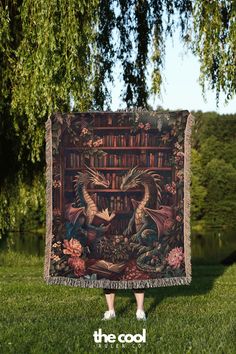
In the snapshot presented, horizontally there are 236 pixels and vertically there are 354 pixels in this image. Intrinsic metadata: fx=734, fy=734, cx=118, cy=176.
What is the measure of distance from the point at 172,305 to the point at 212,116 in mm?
48545

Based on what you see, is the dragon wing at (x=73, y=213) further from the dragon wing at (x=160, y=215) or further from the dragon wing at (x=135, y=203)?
the dragon wing at (x=160, y=215)

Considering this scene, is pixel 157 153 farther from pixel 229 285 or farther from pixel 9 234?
pixel 9 234

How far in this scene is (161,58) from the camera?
509 inches

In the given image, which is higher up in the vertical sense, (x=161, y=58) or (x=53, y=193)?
(x=161, y=58)

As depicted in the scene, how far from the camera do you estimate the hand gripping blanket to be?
26.7 ft

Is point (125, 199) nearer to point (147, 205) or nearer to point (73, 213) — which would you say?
point (147, 205)

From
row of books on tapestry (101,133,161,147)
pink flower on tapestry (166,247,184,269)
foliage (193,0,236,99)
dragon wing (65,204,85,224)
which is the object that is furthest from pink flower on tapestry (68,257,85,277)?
foliage (193,0,236,99)

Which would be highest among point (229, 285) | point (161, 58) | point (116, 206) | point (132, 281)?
point (161, 58)

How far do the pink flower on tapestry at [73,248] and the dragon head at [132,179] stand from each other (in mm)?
796

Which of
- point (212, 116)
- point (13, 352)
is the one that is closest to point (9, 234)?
point (13, 352)

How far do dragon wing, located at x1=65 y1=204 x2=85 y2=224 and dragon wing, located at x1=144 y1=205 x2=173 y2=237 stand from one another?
73 centimetres

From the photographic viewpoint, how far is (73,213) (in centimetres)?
817

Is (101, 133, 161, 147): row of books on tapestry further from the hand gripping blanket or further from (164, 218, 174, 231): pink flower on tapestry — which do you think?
(164, 218, 174, 231): pink flower on tapestry

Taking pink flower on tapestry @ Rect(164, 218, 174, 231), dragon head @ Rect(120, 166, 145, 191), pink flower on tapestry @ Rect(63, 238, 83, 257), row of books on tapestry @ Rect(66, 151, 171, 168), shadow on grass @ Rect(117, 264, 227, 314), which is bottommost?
shadow on grass @ Rect(117, 264, 227, 314)
